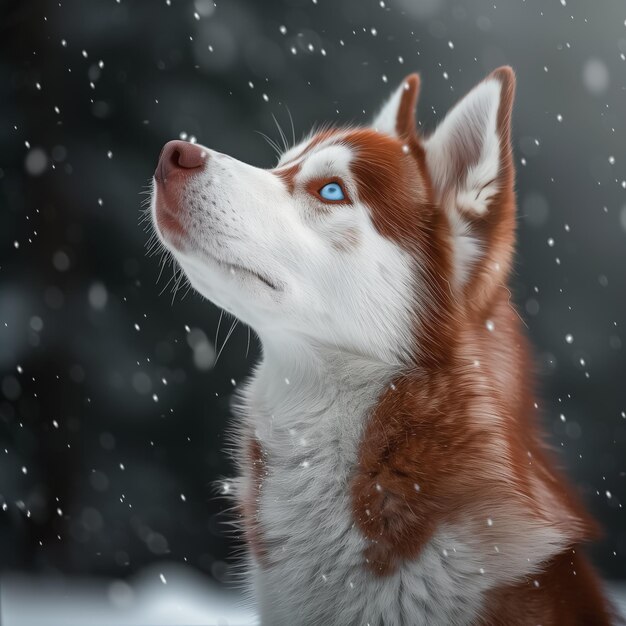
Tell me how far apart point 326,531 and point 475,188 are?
420 mm

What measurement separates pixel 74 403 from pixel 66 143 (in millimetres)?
424

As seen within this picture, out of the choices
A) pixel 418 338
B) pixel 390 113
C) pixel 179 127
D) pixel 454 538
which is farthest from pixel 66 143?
pixel 454 538

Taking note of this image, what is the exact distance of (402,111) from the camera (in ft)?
3.28

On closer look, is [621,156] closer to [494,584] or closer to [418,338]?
[418,338]

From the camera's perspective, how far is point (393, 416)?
31.6 inches

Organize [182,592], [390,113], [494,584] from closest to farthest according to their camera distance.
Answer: [494,584] < [390,113] < [182,592]

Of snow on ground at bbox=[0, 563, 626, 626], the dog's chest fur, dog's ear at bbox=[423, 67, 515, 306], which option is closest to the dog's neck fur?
the dog's chest fur

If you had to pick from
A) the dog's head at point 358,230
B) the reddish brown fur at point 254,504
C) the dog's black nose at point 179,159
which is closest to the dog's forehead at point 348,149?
the dog's head at point 358,230

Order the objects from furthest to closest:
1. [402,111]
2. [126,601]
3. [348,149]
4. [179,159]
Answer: [126,601]
[402,111]
[348,149]
[179,159]

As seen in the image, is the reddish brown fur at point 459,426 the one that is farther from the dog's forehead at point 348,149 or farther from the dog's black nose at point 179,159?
the dog's black nose at point 179,159

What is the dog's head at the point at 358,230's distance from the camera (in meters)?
0.76

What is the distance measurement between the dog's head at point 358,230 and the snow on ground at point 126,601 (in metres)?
0.42

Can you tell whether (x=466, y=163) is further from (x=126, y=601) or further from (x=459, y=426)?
(x=126, y=601)

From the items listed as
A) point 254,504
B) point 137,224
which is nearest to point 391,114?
point 137,224
